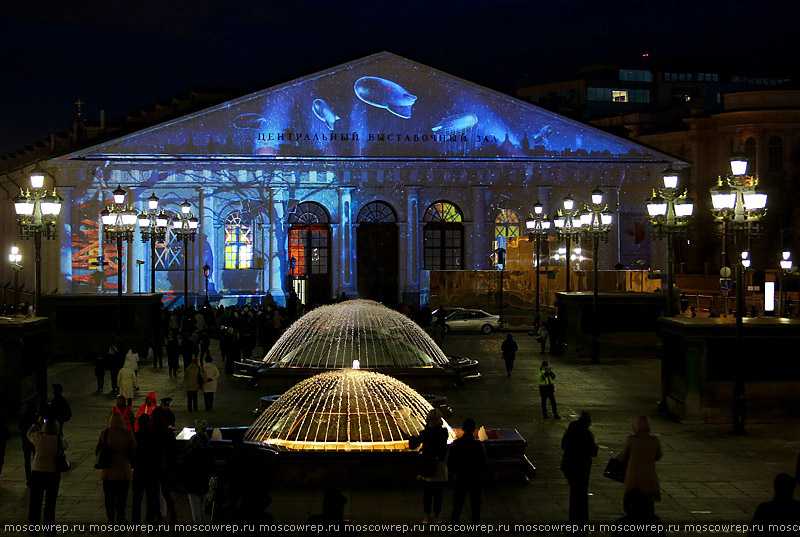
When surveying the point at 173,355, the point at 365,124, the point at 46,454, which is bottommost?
the point at 173,355

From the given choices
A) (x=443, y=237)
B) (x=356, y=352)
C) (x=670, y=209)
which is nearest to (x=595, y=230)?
(x=670, y=209)

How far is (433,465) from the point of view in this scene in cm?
1259

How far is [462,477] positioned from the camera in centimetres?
1205

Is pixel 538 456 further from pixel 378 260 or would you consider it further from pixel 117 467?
pixel 378 260

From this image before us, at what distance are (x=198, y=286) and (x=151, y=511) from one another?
42025 millimetres

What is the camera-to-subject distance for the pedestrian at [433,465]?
491 inches

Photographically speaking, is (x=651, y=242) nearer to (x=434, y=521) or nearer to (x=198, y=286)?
(x=198, y=286)

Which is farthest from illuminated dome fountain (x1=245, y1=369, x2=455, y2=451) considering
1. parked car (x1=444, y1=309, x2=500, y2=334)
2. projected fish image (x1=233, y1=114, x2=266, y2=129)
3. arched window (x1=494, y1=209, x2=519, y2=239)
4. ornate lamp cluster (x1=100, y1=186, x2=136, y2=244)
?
arched window (x1=494, y1=209, x2=519, y2=239)

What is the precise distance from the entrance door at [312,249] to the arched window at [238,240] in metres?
2.31

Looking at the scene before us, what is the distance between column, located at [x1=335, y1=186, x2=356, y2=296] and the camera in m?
54.9

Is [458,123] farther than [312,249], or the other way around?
[312,249]

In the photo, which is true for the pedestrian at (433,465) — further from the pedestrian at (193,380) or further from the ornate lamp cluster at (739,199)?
the ornate lamp cluster at (739,199)

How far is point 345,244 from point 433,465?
42810 millimetres

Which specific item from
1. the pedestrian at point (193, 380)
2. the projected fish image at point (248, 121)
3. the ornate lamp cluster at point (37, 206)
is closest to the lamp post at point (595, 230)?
the pedestrian at point (193, 380)
